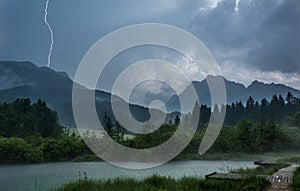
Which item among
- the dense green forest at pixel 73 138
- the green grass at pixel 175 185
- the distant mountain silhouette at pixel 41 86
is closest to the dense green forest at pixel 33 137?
the dense green forest at pixel 73 138

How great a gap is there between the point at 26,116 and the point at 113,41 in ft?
71.6

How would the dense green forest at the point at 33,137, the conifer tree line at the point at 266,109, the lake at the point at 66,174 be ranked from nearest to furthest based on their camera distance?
1. the lake at the point at 66,174
2. the dense green forest at the point at 33,137
3. the conifer tree line at the point at 266,109

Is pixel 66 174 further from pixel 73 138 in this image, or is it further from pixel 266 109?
pixel 266 109

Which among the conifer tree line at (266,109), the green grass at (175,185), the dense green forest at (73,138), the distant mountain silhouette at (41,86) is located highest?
the distant mountain silhouette at (41,86)

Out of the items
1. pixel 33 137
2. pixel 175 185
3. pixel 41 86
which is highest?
pixel 41 86

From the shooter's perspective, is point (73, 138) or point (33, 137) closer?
point (33, 137)

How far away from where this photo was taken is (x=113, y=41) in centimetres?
1108

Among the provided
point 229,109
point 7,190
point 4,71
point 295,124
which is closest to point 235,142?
point 295,124

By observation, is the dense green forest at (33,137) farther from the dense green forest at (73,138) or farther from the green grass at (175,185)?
the green grass at (175,185)

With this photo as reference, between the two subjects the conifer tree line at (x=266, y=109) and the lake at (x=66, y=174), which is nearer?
the lake at (x=66, y=174)

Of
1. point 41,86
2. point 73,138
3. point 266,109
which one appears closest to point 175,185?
point 73,138

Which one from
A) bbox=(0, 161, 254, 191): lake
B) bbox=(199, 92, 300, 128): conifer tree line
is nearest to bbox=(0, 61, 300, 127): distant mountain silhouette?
bbox=(199, 92, 300, 128): conifer tree line

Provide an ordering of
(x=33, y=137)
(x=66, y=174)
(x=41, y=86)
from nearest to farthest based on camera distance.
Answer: (x=66, y=174) → (x=33, y=137) → (x=41, y=86)

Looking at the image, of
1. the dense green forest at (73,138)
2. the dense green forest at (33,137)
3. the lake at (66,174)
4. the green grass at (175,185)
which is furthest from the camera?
the dense green forest at (73,138)
